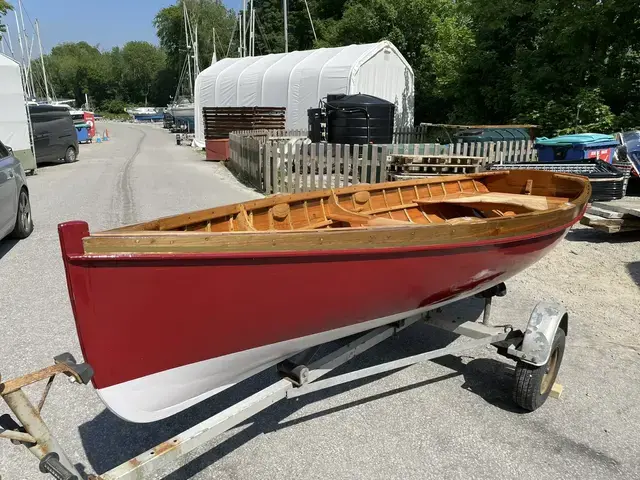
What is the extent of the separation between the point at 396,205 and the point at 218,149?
51.5ft

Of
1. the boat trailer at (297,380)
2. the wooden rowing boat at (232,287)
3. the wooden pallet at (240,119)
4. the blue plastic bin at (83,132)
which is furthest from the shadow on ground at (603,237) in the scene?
the blue plastic bin at (83,132)

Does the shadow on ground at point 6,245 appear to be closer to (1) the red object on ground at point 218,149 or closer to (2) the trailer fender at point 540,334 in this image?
(2) the trailer fender at point 540,334

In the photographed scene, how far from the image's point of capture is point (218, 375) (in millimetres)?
2824

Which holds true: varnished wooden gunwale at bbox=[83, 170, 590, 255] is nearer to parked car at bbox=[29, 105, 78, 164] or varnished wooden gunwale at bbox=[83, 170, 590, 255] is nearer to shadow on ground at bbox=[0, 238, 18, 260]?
shadow on ground at bbox=[0, 238, 18, 260]

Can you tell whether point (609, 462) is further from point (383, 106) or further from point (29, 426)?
point (383, 106)

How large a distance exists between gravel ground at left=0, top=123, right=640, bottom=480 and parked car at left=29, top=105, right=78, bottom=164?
47.6ft

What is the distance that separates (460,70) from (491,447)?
23913 mm

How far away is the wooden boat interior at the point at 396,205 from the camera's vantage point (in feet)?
12.1

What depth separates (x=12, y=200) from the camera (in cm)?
720

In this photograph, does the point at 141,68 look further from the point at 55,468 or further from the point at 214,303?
the point at 55,468

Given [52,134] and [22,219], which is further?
[52,134]

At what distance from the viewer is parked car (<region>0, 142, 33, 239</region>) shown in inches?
269

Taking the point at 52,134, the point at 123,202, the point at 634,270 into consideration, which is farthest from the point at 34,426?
the point at 52,134

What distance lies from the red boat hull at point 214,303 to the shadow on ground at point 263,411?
61cm
